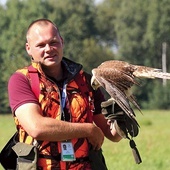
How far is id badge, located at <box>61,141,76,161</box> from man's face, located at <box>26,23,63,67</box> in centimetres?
60

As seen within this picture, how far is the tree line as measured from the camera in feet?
229

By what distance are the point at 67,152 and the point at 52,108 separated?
34 cm

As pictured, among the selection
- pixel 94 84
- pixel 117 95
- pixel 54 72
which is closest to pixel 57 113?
pixel 54 72

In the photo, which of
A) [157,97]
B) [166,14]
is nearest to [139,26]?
[166,14]

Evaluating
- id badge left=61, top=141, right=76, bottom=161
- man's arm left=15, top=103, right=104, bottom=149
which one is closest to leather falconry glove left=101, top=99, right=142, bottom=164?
man's arm left=15, top=103, right=104, bottom=149

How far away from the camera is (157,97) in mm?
67000

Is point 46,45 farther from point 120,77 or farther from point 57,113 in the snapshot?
point 120,77

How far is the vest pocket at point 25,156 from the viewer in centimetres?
444

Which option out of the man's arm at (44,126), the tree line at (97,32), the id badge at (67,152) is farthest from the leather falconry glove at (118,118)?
the tree line at (97,32)

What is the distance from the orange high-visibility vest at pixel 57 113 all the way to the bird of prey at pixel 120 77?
24 centimetres

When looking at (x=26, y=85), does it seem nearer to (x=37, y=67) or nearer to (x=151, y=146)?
(x=37, y=67)

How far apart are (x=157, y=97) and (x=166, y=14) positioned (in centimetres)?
1095

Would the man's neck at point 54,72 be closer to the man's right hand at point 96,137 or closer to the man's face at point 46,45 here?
the man's face at point 46,45

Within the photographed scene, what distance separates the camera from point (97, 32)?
285ft
